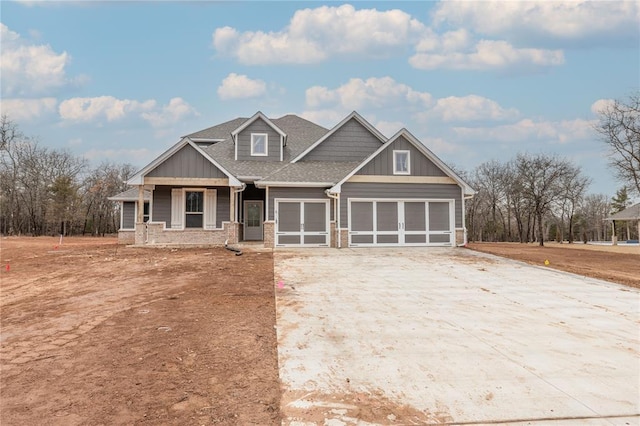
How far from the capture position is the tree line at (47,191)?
34.1m

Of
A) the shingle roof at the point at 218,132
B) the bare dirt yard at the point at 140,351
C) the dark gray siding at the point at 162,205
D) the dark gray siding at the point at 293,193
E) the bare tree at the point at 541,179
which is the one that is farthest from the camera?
the bare tree at the point at 541,179

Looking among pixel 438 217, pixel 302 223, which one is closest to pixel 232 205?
pixel 302 223

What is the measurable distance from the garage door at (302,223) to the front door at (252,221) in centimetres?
339

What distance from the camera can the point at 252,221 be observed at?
19469mm

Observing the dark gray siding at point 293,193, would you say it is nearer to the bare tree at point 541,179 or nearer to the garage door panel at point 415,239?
the garage door panel at point 415,239

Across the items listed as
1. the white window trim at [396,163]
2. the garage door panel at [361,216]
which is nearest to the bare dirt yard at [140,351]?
the garage door panel at [361,216]

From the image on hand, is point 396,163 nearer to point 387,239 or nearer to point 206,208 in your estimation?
point 387,239

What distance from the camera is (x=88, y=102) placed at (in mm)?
26500

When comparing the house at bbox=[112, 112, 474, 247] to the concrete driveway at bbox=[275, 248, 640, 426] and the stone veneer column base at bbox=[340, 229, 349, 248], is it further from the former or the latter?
the concrete driveway at bbox=[275, 248, 640, 426]

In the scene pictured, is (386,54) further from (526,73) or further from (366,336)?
(366,336)

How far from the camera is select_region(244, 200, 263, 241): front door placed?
63.4ft

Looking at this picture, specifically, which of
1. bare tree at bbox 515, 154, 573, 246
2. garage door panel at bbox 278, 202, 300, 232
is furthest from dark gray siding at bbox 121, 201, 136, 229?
bare tree at bbox 515, 154, 573, 246

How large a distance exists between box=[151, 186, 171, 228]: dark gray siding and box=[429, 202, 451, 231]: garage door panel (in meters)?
12.8

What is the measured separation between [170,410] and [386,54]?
1742 cm
